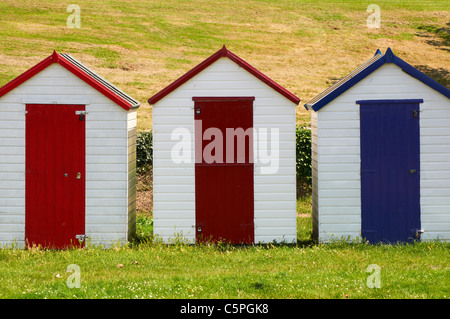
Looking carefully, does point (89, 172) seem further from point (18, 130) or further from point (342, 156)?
point (342, 156)

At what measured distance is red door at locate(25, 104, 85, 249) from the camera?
32.5 feet

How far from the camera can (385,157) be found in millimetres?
10031

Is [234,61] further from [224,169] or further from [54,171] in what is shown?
[54,171]

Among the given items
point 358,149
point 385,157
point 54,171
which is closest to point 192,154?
point 54,171

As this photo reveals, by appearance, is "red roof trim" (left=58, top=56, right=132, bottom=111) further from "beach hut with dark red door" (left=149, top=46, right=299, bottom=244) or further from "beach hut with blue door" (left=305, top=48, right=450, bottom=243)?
"beach hut with blue door" (left=305, top=48, right=450, bottom=243)

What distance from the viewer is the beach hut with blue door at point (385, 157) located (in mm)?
10023

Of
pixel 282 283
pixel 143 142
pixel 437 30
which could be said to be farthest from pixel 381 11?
pixel 282 283

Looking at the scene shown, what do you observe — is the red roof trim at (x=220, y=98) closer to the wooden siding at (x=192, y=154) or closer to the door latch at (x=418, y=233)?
the wooden siding at (x=192, y=154)

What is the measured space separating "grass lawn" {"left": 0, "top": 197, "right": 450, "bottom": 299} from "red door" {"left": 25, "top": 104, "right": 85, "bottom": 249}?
1.40 ft

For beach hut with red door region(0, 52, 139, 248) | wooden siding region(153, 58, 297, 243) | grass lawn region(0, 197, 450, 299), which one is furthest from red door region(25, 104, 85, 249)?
wooden siding region(153, 58, 297, 243)

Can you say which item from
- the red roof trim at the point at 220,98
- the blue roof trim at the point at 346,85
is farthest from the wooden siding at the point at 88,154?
the blue roof trim at the point at 346,85

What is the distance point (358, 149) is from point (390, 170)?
63 centimetres

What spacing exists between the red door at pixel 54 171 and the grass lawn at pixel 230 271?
16.8 inches
